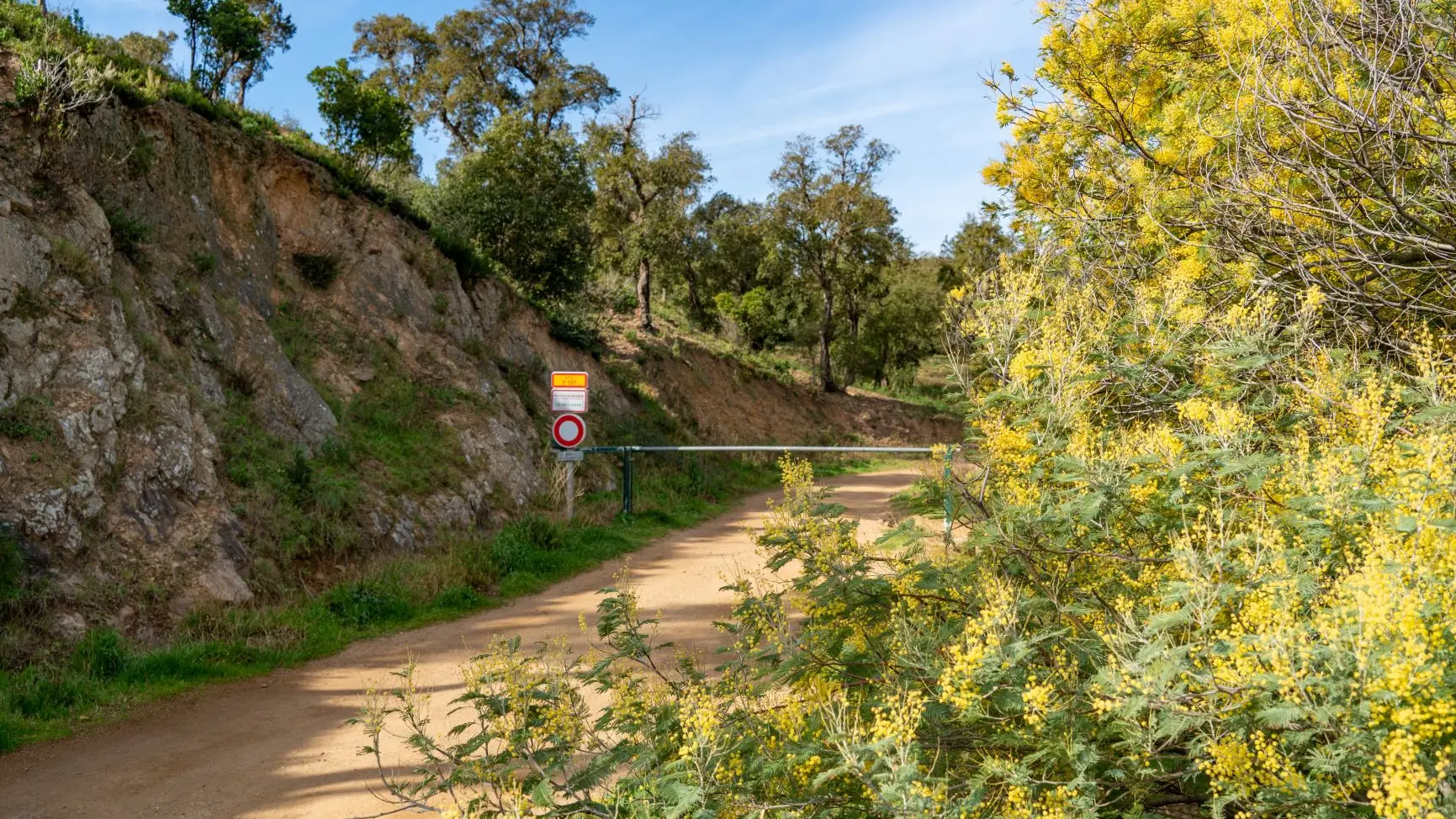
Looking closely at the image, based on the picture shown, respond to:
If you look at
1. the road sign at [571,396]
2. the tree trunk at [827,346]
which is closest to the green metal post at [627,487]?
the road sign at [571,396]

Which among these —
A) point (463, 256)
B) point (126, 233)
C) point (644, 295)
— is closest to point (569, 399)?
point (126, 233)

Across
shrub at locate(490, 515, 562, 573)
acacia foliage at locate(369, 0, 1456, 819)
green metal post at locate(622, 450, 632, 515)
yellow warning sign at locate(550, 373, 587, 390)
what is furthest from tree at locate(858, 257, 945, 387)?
acacia foliage at locate(369, 0, 1456, 819)

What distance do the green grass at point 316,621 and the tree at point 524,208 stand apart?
8.63 meters

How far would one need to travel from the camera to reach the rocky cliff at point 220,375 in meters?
7.09

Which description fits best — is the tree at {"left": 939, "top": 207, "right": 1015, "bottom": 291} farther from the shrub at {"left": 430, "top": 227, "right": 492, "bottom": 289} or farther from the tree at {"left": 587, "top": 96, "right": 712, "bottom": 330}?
the shrub at {"left": 430, "top": 227, "right": 492, "bottom": 289}

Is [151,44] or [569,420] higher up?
[151,44]

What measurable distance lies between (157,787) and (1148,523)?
4947mm

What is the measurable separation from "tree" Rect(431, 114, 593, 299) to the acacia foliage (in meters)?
15.6

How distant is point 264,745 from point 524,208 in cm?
1568

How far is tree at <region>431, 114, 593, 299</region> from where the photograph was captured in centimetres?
1930

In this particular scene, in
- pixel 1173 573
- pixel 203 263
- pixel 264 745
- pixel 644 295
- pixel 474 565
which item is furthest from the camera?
pixel 644 295

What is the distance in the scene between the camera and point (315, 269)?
13109mm

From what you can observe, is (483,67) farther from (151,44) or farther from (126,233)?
(126,233)

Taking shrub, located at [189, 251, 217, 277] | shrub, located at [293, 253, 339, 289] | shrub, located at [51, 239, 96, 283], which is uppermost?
shrub, located at [293, 253, 339, 289]
